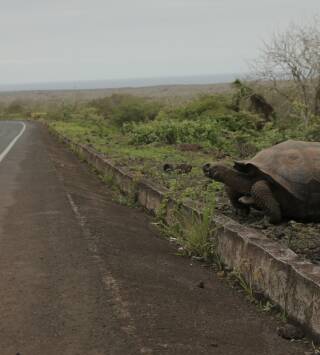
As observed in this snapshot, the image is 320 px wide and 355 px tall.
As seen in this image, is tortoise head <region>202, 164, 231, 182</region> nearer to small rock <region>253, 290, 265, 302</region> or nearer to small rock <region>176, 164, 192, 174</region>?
small rock <region>253, 290, 265, 302</region>

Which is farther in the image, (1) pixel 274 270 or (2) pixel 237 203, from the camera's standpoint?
(2) pixel 237 203

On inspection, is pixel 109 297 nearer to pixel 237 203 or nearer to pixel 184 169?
pixel 237 203

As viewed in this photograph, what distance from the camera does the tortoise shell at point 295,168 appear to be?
22.3 feet

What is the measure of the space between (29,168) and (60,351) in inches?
447

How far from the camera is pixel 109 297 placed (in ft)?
16.2

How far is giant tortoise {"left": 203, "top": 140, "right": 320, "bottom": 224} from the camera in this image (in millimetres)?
6816

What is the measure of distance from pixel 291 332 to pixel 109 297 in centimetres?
153

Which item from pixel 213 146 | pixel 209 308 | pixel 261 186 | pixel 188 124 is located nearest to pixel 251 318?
pixel 209 308

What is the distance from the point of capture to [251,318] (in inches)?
190

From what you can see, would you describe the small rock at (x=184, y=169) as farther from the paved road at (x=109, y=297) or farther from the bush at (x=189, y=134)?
the bush at (x=189, y=134)

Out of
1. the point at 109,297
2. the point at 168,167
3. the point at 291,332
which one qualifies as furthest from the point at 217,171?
the point at 168,167

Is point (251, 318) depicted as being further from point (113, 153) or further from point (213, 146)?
point (213, 146)

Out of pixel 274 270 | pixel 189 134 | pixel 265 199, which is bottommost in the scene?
pixel 189 134

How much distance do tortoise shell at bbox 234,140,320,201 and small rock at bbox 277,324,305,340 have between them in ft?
8.58
